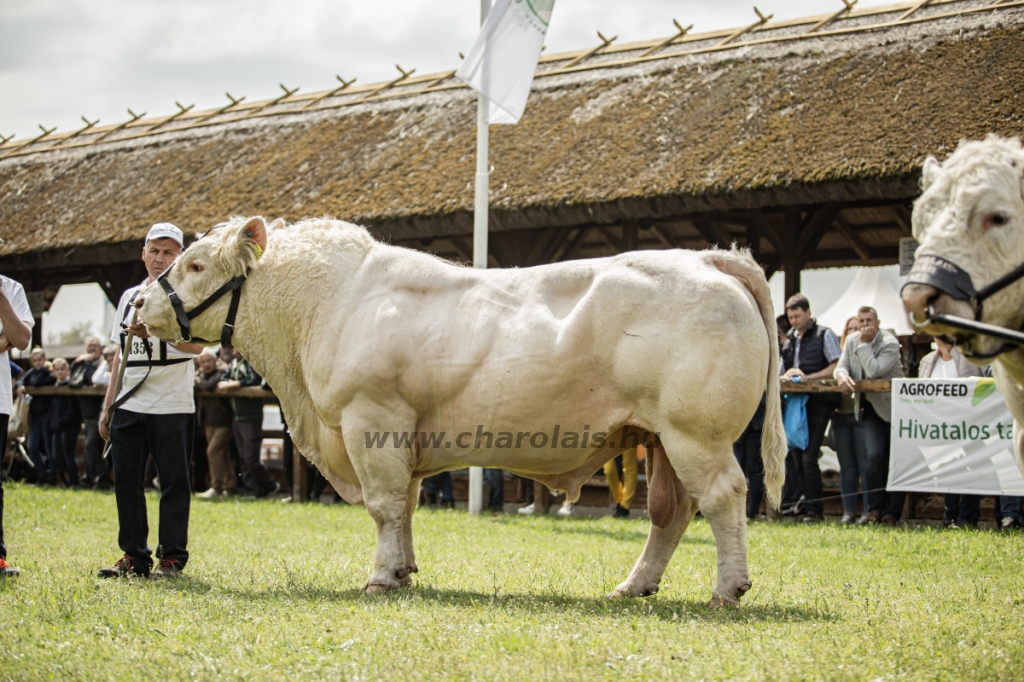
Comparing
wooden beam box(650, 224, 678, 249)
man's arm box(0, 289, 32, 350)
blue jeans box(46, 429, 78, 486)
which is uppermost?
wooden beam box(650, 224, 678, 249)

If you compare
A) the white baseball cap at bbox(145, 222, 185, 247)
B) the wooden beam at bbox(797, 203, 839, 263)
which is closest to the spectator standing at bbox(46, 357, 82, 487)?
the white baseball cap at bbox(145, 222, 185, 247)

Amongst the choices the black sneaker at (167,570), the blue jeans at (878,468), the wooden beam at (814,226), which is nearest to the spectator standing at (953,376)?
the blue jeans at (878,468)

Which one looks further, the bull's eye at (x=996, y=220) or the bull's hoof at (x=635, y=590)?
the bull's hoof at (x=635, y=590)

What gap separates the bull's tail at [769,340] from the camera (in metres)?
5.72

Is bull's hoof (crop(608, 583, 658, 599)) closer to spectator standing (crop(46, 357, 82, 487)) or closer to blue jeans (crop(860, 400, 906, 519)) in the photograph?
blue jeans (crop(860, 400, 906, 519))

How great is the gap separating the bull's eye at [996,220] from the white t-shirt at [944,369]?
7.09m

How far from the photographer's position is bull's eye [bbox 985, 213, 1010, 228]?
393cm

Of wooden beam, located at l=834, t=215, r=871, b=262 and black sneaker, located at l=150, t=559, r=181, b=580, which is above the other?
wooden beam, located at l=834, t=215, r=871, b=262

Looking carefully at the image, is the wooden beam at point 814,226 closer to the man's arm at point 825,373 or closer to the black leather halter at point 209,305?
the man's arm at point 825,373

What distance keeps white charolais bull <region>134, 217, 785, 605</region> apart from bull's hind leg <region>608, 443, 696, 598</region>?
0.01 metres

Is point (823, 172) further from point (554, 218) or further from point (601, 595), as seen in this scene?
point (601, 595)

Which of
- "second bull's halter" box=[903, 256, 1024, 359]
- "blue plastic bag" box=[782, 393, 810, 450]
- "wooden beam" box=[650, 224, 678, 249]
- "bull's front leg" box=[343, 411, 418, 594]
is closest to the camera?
"second bull's halter" box=[903, 256, 1024, 359]

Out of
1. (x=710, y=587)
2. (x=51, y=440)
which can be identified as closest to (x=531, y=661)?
(x=710, y=587)

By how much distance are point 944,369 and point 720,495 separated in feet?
20.8
